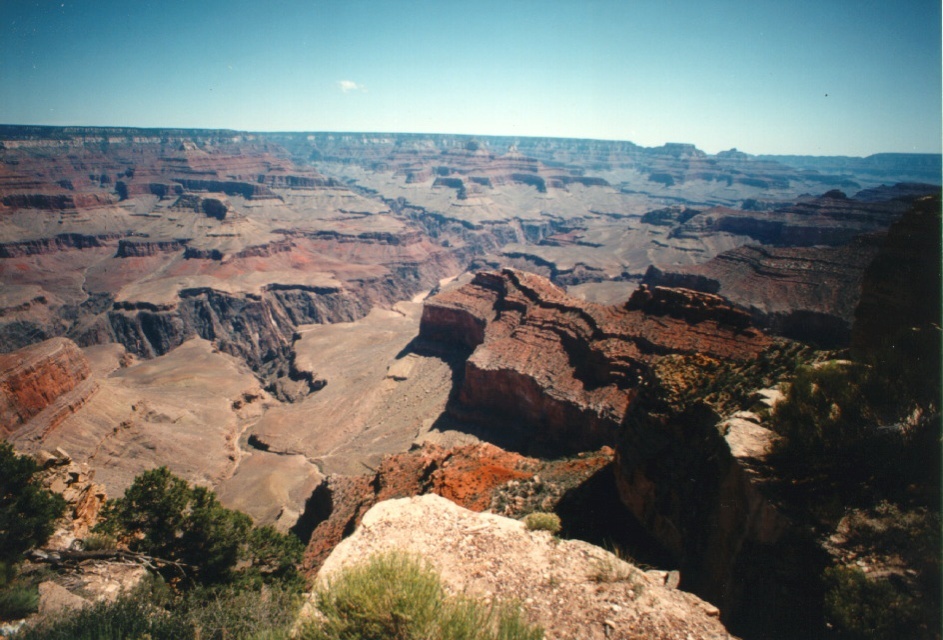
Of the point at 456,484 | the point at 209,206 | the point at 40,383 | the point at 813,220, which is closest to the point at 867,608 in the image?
the point at 456,484

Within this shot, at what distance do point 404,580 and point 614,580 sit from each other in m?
4.04

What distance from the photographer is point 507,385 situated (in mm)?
33000

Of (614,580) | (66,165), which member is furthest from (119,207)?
(614,580)

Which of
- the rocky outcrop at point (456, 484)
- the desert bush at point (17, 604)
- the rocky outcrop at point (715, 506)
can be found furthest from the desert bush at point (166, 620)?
the rocky outcrop at point (715, 506)

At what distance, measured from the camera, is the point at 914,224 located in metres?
16.0

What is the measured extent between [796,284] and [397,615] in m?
58.7

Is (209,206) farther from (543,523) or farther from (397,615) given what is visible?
(397,615)

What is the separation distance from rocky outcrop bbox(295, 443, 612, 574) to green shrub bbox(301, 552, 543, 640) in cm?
752

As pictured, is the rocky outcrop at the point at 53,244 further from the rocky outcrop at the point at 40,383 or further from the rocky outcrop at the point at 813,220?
the rocky outcrop at the point at 813,220

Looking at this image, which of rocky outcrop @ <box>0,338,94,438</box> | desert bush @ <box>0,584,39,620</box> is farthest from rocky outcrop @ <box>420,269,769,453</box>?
rocky outcrop @ <box>0,338,94,438</box>

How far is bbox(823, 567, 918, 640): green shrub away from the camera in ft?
17.7

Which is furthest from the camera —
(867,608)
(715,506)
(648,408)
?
(648,408)

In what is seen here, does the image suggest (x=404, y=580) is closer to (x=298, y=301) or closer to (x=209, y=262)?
(x=298, y=301)

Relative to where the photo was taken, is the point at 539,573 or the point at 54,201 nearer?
the point at 539,573
